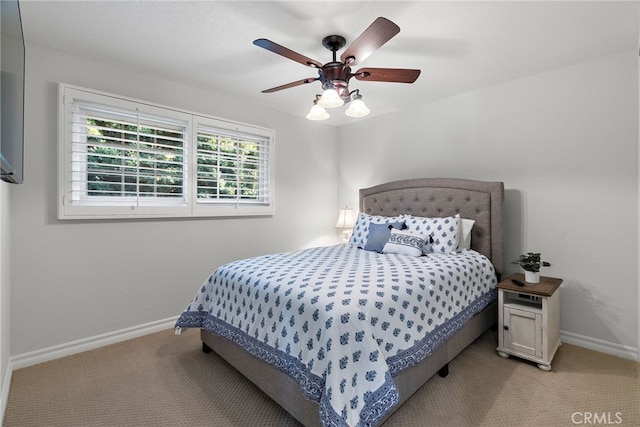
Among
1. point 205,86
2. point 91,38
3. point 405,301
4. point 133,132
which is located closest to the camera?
point 405,301

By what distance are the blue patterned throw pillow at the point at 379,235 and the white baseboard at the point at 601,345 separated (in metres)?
1.66

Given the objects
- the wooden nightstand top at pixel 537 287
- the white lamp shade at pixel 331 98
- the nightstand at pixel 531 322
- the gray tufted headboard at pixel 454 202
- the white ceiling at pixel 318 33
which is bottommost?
the nightstand at pixel 531 322

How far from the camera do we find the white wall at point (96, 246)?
2.26 meters

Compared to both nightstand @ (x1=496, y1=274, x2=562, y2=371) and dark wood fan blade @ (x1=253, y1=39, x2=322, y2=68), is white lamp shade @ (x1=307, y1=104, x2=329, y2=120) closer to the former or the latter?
dark wood fan blade @ (x1=253, y1=39, x2=322, y2=68)

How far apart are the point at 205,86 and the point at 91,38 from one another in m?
1.01

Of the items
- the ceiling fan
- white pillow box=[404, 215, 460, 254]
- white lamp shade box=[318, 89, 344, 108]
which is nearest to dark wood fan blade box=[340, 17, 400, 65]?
the ceiling fan

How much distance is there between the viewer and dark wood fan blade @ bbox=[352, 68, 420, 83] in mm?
1997

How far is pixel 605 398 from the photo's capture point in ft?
6.07

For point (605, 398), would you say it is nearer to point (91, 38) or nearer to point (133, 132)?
point (133, 132)

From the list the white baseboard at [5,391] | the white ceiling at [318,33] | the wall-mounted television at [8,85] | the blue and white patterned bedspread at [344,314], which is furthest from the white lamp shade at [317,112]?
the white baseboard at [5,391]

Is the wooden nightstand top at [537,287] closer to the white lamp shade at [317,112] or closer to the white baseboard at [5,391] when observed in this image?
the white lamp shade at [317,112]

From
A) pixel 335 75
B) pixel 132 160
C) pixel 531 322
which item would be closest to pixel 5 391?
pixel 132 160

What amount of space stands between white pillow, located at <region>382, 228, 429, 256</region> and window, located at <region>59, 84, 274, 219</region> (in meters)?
1.55

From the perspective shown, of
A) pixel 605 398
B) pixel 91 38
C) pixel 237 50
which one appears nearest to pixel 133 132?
pixel 91 38
